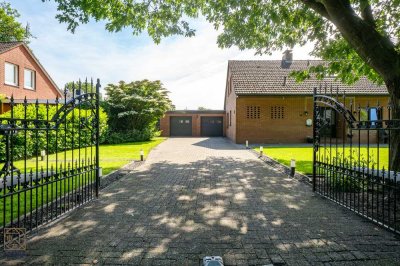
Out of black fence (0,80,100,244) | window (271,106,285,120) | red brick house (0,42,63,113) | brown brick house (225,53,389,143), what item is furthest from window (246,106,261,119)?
black fence (0,80,100,244)

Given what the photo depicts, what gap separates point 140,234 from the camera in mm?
4090

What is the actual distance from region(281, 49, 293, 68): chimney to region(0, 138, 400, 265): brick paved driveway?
21.5m

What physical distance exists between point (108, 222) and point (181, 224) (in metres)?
1.23

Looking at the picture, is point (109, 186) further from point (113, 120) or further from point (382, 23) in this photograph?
point (113, 120)

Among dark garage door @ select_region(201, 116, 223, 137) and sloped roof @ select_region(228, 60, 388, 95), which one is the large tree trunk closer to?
sloped roof @ select_region(228, 60, 388, 95)

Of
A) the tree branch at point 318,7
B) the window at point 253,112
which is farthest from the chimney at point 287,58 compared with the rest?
the tree branch at point 318,7

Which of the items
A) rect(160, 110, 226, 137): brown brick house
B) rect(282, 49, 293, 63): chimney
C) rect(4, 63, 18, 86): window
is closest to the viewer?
rect(4, 63, 18, 86): window

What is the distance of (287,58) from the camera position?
26.6 m

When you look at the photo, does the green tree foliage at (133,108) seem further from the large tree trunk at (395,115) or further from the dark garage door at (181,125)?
the large tree trunk at (395,115)

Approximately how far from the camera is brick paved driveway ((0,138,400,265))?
3.40m

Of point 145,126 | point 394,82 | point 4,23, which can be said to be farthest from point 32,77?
point 394,82

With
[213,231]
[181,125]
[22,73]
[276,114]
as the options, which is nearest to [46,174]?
[213,231]

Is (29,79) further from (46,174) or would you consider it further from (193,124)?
(46,174)

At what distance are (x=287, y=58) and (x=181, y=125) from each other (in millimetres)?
16136
